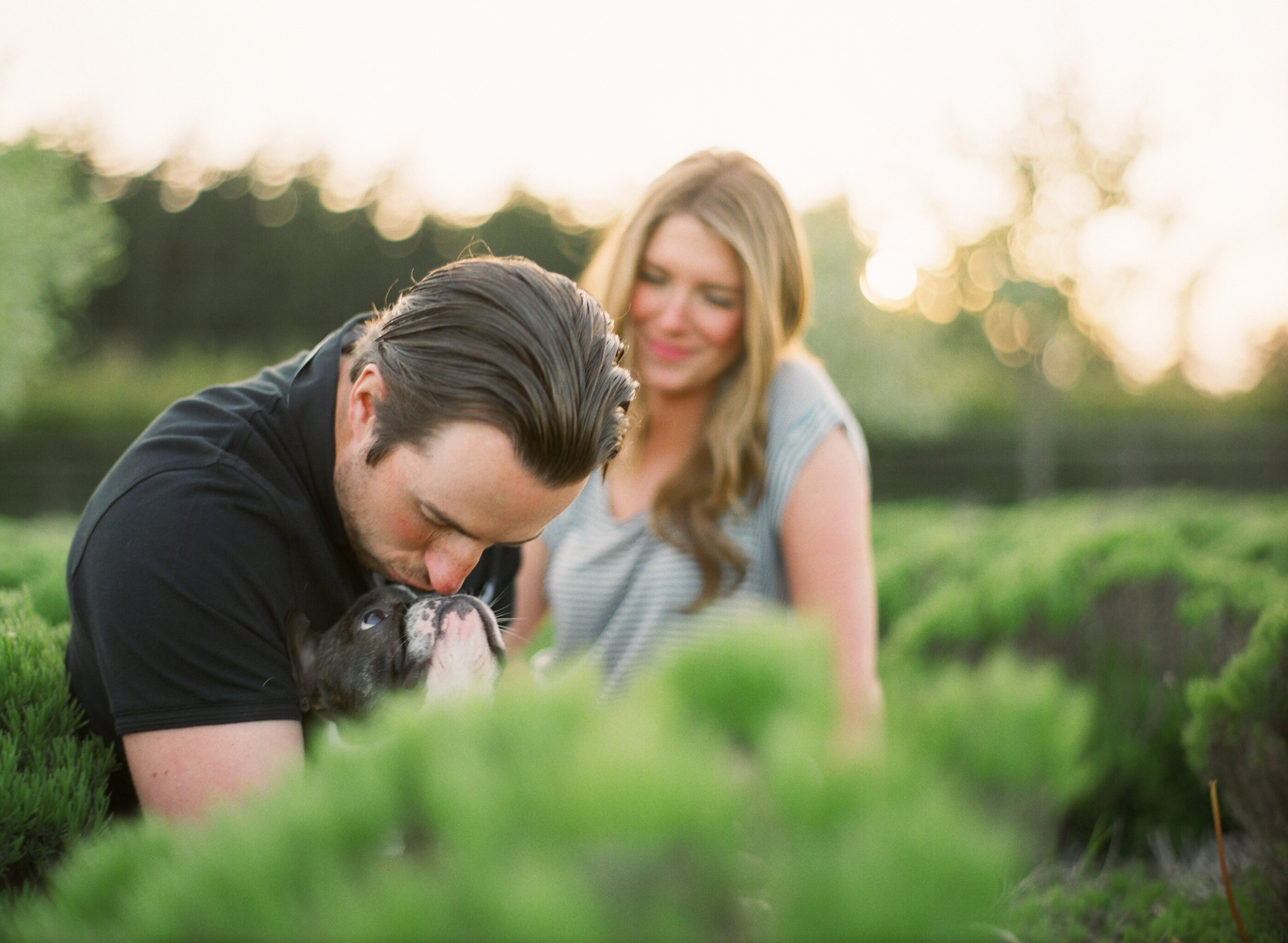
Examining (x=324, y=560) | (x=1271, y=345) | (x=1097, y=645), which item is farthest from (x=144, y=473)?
(x=1271, y=345)

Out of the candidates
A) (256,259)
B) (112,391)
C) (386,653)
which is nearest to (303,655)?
(386,653)

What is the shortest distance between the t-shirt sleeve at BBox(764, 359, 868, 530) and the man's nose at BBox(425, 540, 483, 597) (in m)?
1.54

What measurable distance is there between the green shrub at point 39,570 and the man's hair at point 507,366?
0.97 meters

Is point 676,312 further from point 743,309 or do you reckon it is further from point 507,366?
point 507,366

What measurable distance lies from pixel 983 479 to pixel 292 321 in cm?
1656

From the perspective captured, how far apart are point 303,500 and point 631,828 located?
1.40m

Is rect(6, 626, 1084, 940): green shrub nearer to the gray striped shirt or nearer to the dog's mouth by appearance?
the dog's mouth

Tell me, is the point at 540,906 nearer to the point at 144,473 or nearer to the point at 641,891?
the point at 641,891

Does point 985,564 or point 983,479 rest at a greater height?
point 985,564

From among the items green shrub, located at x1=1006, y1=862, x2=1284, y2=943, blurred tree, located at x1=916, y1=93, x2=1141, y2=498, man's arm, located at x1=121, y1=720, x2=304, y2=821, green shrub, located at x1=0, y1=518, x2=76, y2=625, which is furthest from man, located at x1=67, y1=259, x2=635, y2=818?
blurred tree, located at x1=916, y1=93, x2=1141, y2=498

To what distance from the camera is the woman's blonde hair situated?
3188 mm

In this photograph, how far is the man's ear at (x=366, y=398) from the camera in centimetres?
188

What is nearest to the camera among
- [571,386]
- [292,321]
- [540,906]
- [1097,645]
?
[540,906]

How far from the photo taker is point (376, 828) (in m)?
0.77
